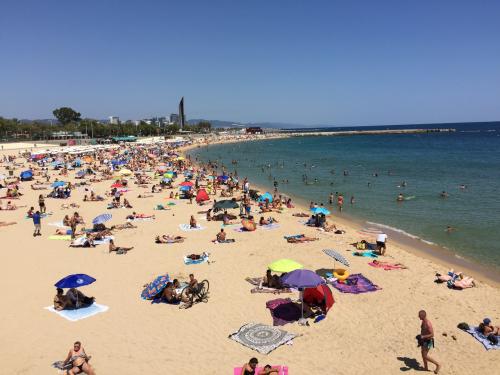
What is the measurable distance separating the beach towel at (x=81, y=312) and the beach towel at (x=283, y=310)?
3.95m

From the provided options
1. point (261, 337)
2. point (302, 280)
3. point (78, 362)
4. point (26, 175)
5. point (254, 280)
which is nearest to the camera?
point (78, 362)

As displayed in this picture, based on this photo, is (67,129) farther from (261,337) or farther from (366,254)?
(261,337)

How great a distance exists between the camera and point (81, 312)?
879cm

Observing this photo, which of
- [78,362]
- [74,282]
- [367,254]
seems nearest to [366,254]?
[367,254]

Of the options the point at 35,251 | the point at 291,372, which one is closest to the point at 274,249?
the point at 291,372

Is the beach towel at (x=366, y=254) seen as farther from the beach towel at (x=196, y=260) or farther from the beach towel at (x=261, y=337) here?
the beach towel at (x=261, y=337)

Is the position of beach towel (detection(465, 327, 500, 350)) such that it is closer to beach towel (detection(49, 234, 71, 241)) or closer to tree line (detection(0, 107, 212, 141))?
beach towel (detection(49, 234, 71, 241))

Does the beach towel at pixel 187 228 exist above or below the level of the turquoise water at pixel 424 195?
above

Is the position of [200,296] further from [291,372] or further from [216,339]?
[291,372]

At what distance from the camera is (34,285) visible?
10.4 metres

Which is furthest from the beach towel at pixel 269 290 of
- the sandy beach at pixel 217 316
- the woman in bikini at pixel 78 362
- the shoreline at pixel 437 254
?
the shoreline at pixel 437 254

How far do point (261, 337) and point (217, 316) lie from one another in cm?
138

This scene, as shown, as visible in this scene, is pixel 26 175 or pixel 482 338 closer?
pixel 482 338

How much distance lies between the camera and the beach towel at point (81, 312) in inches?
337
